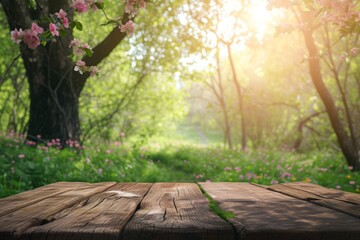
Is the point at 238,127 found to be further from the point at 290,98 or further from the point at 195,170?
the point at 195,170

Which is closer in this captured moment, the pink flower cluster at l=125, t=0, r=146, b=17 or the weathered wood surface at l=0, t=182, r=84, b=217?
the weathered wood surface at l=0, t=182, r=84, b=217

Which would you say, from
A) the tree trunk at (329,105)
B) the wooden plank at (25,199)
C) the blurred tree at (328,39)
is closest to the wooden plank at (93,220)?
the wooden plank at (25,199)

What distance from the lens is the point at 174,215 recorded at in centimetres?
134

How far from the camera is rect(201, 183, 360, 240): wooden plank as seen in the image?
1133mm

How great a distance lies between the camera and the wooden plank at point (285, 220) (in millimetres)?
1133

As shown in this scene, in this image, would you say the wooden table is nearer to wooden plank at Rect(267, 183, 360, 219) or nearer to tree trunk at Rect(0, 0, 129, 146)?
wooden plank at Rect(267, 183, 360, 219)

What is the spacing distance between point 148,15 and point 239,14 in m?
4.16

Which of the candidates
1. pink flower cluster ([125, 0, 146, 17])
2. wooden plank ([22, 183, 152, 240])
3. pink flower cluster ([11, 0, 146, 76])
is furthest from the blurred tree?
wooden plank ([22, 183, 152, 240])

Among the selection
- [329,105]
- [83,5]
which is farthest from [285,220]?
[329,105]

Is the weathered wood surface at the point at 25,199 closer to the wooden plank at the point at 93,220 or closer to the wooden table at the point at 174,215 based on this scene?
the wooden table at the point at 174,215

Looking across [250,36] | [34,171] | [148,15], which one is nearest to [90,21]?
[148,15]

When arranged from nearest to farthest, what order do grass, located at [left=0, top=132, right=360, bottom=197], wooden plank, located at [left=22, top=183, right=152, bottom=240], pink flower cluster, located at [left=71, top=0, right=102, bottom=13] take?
1. wooden plank, located at [left=22, top=183, right=152, bottom=240]
2. pink flower cluster, located at [left=71, top=0, right=102, bottom=13]
3. grass, located at [left=0, top=132, right=360, bottom=197]

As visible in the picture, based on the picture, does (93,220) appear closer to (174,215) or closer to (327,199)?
(174,215)

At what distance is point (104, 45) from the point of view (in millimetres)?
7516
